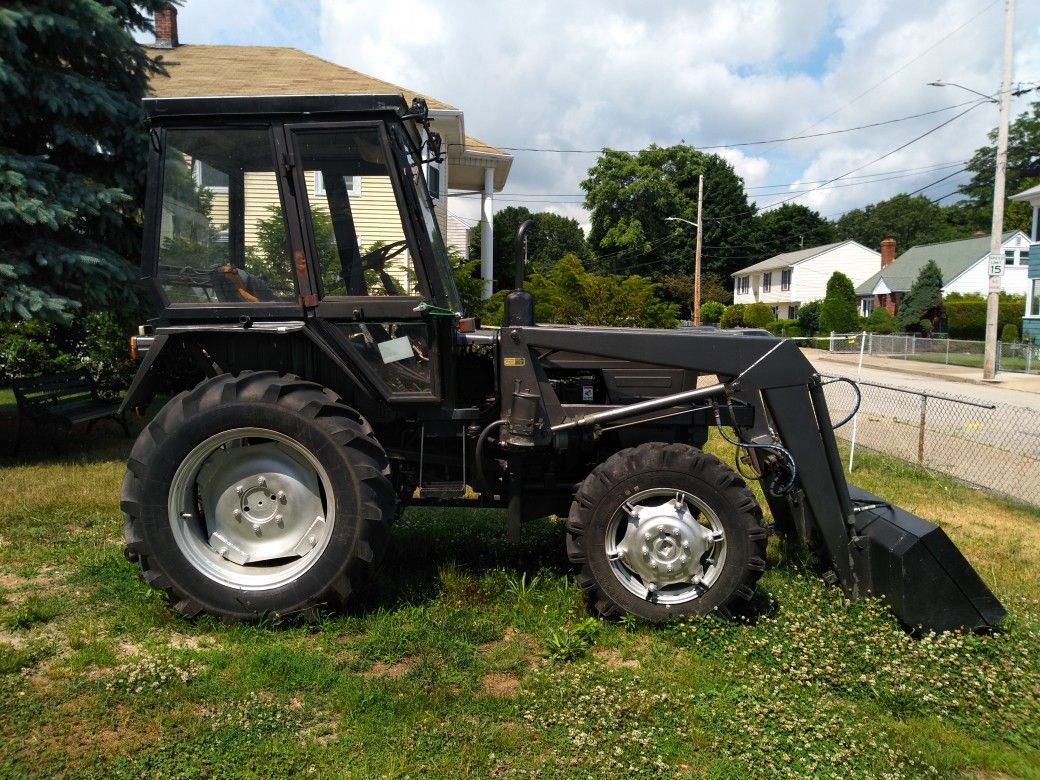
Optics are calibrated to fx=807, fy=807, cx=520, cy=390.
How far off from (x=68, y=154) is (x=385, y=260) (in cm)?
609

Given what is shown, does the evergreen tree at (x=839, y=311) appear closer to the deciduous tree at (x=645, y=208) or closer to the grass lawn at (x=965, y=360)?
the grass lawn at (x=965, y=360)

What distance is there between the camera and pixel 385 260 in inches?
173

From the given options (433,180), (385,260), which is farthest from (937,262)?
(385,260)

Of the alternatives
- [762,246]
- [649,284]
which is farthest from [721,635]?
[762,246]

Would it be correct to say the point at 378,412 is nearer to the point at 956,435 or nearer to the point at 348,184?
the point at 348,184

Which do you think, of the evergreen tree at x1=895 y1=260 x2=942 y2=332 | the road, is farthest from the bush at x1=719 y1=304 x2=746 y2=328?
the road

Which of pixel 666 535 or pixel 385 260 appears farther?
pixel 385 260

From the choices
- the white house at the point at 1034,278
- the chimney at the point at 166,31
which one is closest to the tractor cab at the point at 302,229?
the chimney at the point at 166,31

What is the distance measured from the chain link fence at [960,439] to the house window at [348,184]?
5020 mm

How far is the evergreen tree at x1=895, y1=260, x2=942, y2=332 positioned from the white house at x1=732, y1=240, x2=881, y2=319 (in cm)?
1449

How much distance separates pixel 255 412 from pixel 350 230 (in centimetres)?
110

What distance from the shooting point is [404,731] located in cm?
321

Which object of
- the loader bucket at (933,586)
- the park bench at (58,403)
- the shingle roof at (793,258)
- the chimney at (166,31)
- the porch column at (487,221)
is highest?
the chimney at (166,31)

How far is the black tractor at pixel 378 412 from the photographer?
407 cm
